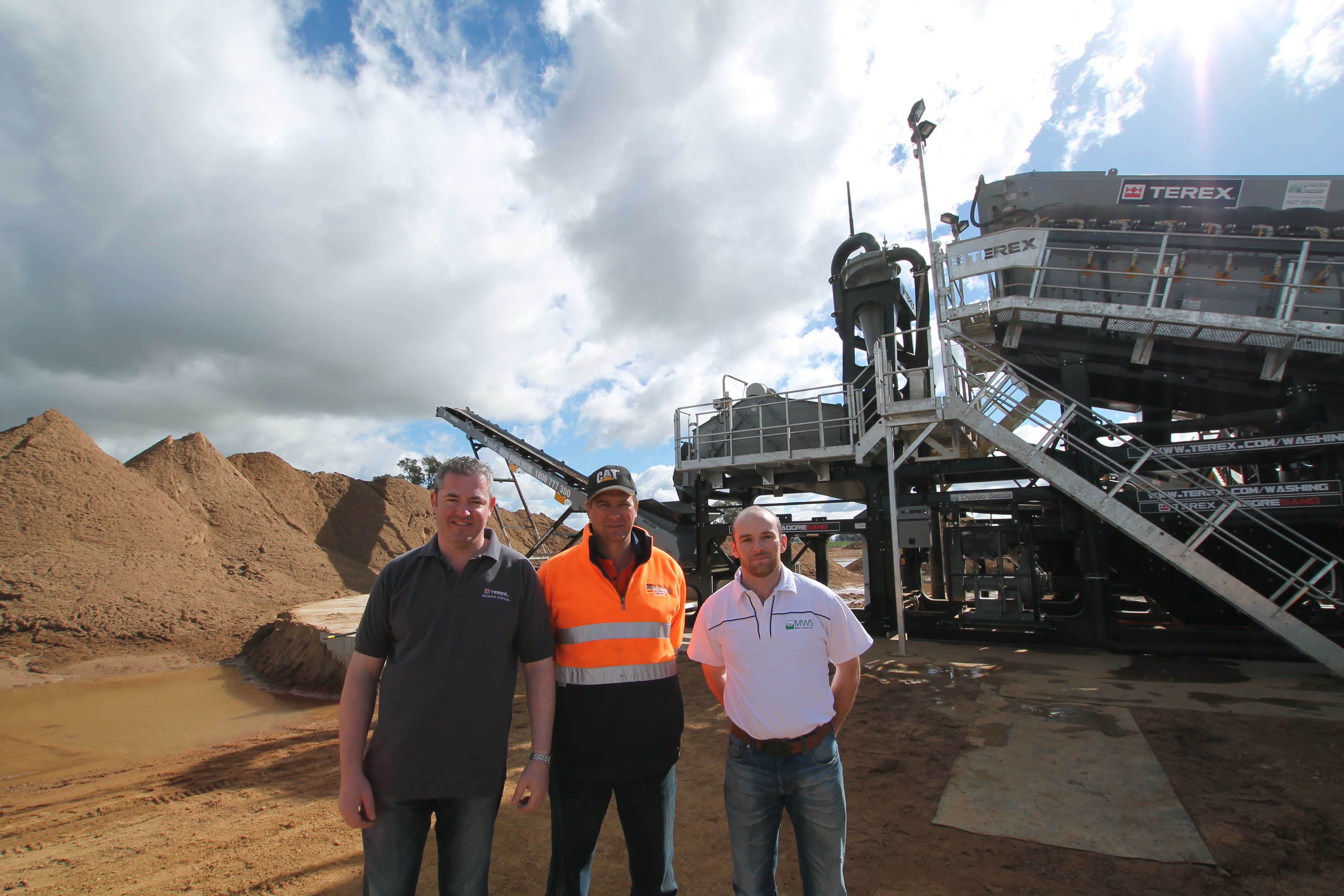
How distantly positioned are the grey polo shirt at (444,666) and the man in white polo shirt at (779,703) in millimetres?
747

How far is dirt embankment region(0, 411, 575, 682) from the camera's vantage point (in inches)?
524

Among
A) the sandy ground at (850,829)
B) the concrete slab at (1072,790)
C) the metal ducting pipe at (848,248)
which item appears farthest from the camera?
the metal ducting pipe at (848,248)

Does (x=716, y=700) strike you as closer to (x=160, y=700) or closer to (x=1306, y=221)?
(x=160, y=700)

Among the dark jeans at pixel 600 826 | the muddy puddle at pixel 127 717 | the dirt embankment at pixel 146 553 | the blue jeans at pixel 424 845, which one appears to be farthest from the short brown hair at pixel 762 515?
the dirt embankment at pixel 146 553

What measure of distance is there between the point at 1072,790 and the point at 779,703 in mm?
3235

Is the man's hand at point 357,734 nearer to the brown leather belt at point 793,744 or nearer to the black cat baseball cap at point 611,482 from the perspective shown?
the black cat baseball cap at point 611,482

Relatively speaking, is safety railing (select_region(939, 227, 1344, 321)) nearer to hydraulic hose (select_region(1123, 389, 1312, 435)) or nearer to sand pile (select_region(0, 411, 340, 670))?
hydraulic hose (select_region(1123, 389, 1312, 435))

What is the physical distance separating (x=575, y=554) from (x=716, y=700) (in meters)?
5.65

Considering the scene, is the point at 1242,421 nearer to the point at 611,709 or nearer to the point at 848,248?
the point at 848,248

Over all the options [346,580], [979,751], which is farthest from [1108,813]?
Result: [346,580]

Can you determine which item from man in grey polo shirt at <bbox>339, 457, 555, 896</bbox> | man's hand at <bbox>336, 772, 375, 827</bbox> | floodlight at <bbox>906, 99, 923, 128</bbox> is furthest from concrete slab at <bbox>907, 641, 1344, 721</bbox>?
floodlight at <bbox>906, 99, 923, 128</bbox>

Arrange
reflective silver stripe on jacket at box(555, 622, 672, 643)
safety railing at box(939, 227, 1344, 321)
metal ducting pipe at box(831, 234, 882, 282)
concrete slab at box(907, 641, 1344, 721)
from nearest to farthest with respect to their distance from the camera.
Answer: reflective silver stripe on jacket at box(555, 622, 672, 643), concrete slab at box(907, 641, 1344, 721), safety railing at box(939, 227, 1344, 321), metal ducting pipe at box(831, 234, 882, 282)

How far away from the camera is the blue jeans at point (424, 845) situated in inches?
81.9

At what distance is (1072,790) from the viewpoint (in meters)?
4.13
